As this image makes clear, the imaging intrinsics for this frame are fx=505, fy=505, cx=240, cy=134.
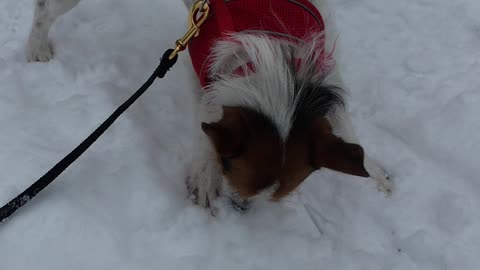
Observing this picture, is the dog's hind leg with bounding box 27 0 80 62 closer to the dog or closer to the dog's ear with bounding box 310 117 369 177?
the dog

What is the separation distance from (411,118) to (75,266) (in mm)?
2568

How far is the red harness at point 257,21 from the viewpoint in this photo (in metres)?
2.70

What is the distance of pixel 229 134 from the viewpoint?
2141mm

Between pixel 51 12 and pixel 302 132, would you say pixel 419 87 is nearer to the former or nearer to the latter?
pixel 302 132

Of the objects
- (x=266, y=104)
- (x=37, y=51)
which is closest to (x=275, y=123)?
(x=266, y=104)

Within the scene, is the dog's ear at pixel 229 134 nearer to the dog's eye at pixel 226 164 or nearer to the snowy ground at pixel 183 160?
the dog's eye at pixel 226 164

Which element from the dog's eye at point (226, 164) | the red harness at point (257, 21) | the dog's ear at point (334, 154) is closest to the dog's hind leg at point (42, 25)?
the red harness at point (257, 21)

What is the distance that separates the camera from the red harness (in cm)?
270

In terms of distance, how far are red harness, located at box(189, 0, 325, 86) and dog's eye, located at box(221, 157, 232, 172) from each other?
0.59 meters

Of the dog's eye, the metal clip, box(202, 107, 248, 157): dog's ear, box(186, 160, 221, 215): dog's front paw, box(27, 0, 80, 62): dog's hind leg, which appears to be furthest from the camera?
box(27, 0, 80, 62): dog's hind leg

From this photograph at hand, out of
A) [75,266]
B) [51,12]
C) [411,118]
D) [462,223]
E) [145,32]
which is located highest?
[51,12]

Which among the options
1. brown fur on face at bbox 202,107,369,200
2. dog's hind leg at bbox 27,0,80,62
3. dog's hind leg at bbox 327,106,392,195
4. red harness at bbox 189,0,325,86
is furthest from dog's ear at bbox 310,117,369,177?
dog's hind leg at bbox 27,0,80,62

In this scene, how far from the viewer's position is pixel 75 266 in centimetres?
253

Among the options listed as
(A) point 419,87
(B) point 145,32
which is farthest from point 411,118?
(B) point 145,32
